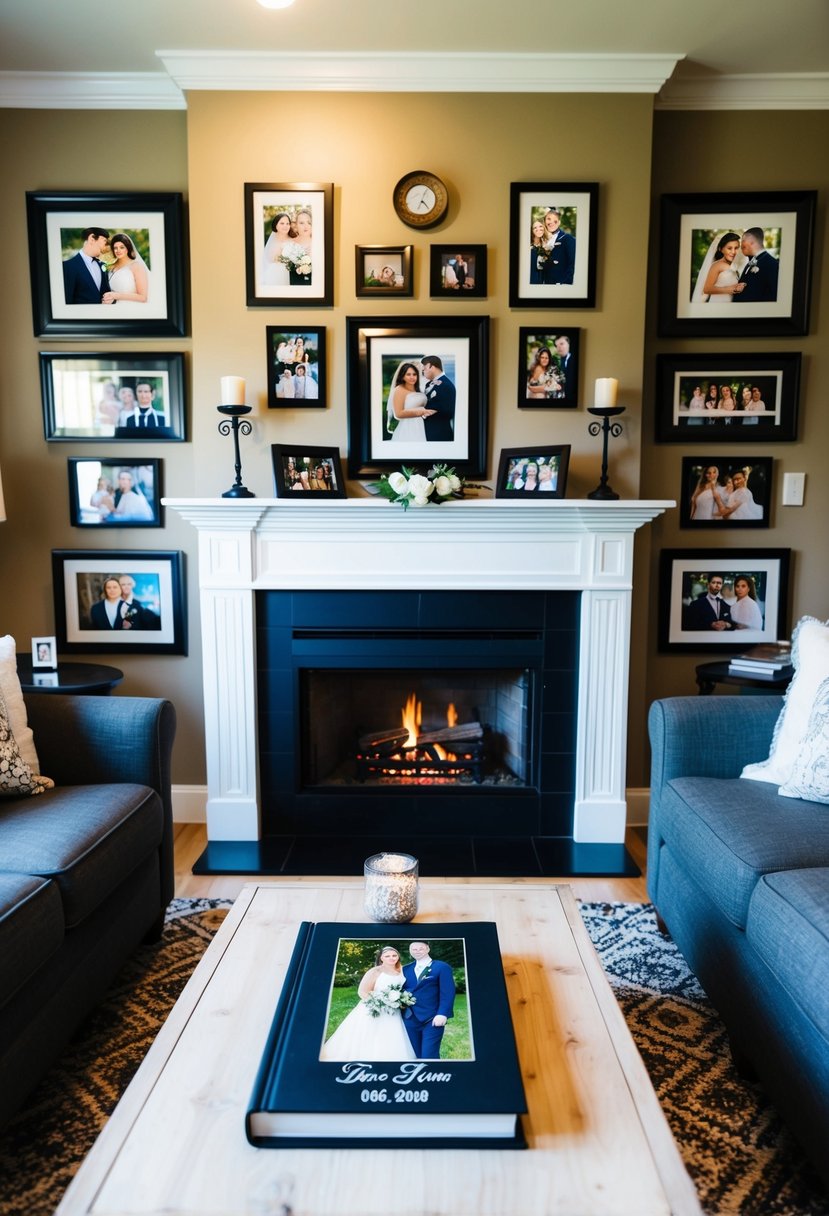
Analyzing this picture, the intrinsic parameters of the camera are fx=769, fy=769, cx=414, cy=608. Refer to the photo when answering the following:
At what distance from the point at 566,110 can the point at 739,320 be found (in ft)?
3.21

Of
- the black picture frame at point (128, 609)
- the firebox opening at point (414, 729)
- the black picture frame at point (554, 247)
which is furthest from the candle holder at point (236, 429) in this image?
the black picture frame at point (554, 247)

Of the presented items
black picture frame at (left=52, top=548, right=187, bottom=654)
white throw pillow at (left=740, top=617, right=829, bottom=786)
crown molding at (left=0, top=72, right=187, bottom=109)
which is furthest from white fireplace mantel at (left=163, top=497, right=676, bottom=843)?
crown molding at (left=0, top=72, right=187, bottom=109)

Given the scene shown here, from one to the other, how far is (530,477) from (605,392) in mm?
377

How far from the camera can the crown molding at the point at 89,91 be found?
277cm

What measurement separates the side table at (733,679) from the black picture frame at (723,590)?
0.22 metres

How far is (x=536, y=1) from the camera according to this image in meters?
2.30

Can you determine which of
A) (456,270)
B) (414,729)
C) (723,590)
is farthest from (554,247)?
(414,729)

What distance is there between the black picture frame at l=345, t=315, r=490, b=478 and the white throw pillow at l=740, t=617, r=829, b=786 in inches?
50.2

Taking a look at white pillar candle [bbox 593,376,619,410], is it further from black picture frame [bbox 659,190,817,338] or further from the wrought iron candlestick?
the wrought iron candlestick

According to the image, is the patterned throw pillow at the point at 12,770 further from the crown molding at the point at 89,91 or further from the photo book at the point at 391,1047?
the crown molding at the point at 89,91

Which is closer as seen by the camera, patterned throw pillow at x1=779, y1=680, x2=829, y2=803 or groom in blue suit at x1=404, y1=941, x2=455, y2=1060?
groom in blue suit at x1=404, y1=941, x2=455, y2=1060

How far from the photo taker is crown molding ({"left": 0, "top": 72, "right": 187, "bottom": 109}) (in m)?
2.77

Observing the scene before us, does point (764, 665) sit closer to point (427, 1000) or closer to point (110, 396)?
point (427, 1000)

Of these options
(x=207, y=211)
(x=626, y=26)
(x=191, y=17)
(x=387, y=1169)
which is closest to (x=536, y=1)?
(x=626, y=26)
